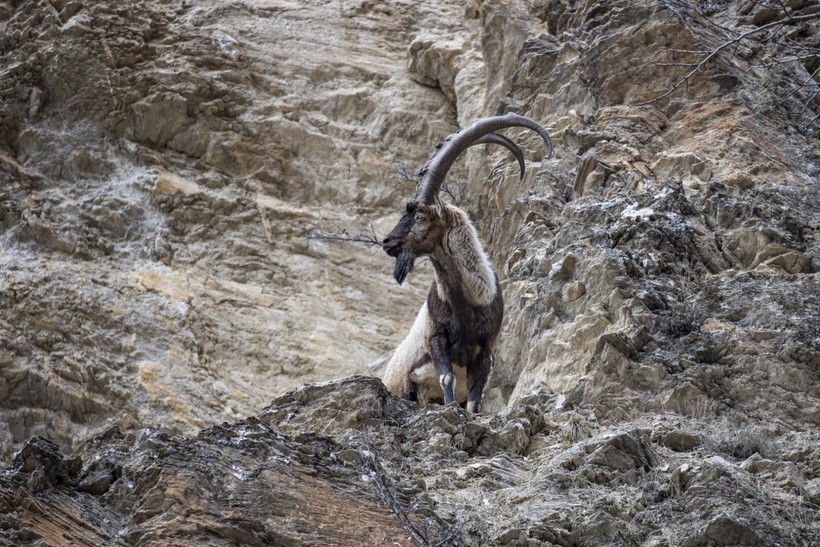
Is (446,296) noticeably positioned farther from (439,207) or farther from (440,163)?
(440,163)

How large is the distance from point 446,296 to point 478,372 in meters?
0.76

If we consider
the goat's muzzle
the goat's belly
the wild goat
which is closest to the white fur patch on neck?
the wild goat

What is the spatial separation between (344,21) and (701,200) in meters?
9.44

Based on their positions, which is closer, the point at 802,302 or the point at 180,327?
the point at 802,302

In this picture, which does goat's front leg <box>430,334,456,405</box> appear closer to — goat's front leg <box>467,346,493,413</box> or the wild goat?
the wild goat

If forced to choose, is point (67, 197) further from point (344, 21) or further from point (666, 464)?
point (666, 464)

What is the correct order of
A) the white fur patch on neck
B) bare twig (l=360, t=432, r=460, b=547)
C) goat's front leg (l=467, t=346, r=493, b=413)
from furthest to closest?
the white fur patch on neck, goat's front leg (l=467, t=346, r=493, b=413), bare twig (l=360, t=432, r=460, b=547)

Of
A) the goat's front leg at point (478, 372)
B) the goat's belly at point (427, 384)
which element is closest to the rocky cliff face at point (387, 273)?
the goat's front leg at point (478, 372)

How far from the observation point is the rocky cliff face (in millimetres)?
5789

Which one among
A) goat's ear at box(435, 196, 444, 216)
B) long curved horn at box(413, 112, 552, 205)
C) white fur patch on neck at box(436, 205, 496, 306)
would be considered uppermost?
long curved horn at box(413, 112, 552, 205)

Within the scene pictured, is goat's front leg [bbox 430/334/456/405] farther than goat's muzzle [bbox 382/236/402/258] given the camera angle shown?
No

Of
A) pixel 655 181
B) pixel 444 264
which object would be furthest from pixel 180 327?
pixel 655 181

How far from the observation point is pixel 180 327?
1372 centimetres

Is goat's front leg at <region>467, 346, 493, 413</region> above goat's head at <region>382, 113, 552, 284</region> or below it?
below
